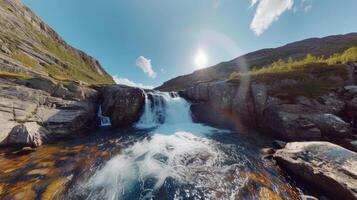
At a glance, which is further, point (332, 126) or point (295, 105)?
point (295, 105)

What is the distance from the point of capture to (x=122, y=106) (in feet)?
85.5

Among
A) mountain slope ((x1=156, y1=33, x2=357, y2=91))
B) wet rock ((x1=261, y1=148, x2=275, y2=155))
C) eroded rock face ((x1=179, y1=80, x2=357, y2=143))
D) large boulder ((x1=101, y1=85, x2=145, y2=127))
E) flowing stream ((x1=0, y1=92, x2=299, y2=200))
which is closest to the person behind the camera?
flowing stream ((x1=0, y1=92, x2=299, y2=200))

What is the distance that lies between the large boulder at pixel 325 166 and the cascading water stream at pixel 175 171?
2.23 meters

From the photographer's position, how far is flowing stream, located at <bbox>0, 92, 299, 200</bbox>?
8.90 metres

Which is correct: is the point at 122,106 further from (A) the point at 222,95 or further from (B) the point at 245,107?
(B) the point at 245,107

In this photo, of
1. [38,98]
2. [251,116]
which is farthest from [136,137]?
[251,116]

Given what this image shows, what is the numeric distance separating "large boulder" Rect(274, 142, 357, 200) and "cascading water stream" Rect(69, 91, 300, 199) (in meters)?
2.23

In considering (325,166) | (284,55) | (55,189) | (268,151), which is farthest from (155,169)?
(284,55)

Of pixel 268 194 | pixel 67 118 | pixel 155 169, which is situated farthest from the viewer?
pixel 67 118

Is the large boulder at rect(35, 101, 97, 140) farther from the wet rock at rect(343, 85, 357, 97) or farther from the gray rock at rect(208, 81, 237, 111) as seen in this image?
the wet rock at rect(343, 85, 357, 97)

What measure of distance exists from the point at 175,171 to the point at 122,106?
18.0 m

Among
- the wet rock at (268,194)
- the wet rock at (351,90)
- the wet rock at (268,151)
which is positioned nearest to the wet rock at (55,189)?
the wet rock at (268,194)

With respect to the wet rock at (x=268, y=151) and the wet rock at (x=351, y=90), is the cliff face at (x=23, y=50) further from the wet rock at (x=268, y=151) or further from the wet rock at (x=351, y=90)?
the wet rock at (x=351, y=90)

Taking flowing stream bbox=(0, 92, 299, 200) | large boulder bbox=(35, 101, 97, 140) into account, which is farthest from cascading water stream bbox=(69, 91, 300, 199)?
large boulder bbox=(35, 101, 97, 140)
